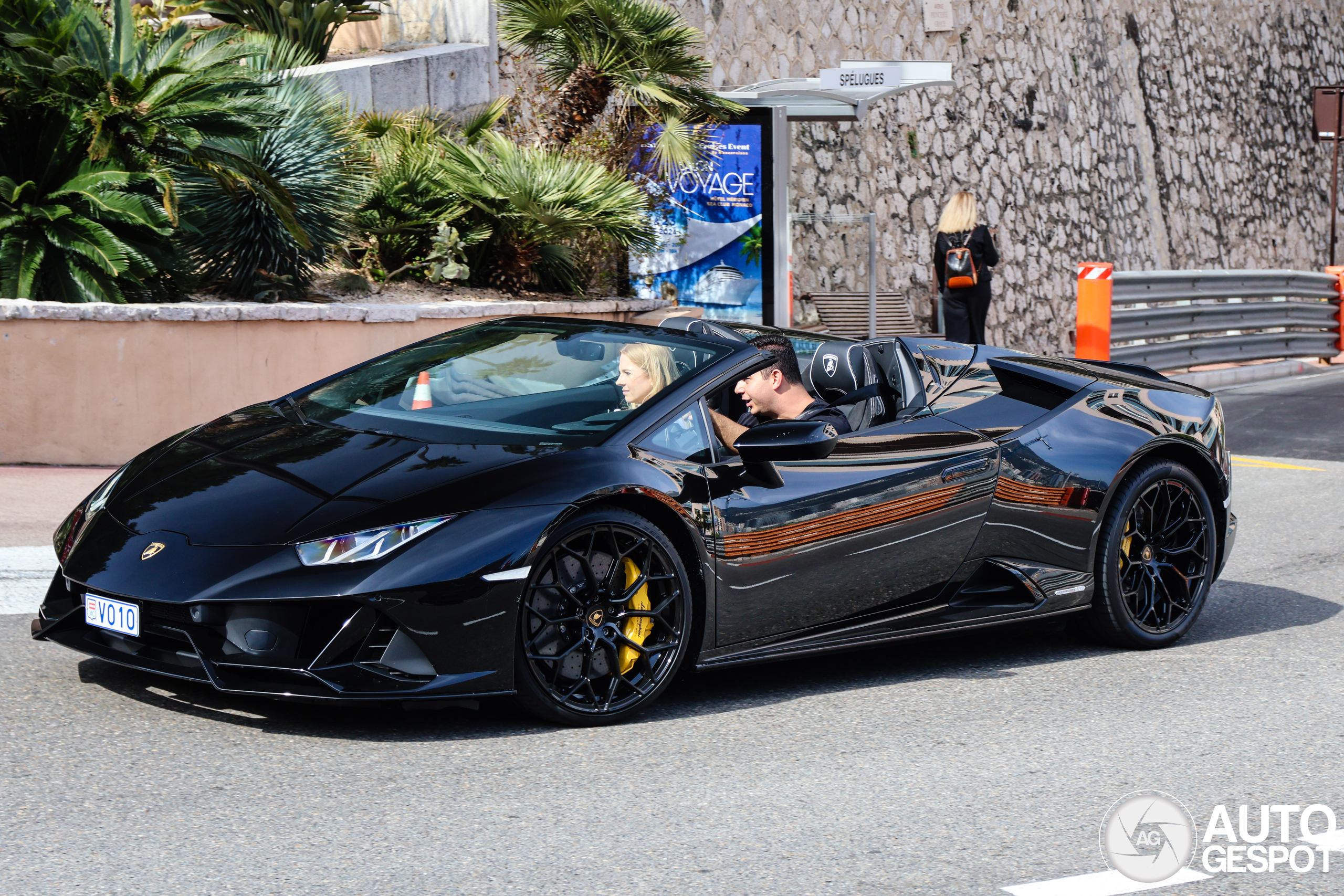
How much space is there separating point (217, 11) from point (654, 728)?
12609 mm

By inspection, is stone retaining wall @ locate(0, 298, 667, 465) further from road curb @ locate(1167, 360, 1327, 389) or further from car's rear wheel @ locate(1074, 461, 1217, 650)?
road curb @ locate(1167, 360, 1327, 389)

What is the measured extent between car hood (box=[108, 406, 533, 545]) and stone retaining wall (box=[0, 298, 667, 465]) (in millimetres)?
4578

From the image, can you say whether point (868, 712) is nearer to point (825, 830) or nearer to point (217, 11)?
point (825, 830)

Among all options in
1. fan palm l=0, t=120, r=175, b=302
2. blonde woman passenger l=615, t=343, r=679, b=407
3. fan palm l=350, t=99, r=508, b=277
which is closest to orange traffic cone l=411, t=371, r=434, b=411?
blonde woman passenger l=615, t=343, r=679, b=407

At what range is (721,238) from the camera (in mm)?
14758

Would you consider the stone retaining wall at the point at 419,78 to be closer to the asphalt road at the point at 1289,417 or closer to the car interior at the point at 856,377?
the car interior at the point at 856,377

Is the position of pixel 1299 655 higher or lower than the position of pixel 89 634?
lower

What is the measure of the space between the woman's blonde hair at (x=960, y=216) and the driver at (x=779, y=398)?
938 cm

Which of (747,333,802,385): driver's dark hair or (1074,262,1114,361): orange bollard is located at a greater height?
(747,333,802,385): driver's dark hair

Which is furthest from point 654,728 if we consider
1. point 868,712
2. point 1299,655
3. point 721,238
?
point 721,238

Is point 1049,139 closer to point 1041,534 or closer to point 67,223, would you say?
point 67,223

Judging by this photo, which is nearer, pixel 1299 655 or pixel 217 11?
pixel 1299 655

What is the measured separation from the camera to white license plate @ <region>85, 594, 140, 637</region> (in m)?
4.23

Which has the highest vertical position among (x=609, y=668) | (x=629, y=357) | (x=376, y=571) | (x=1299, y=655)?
(x=629, y=357)
